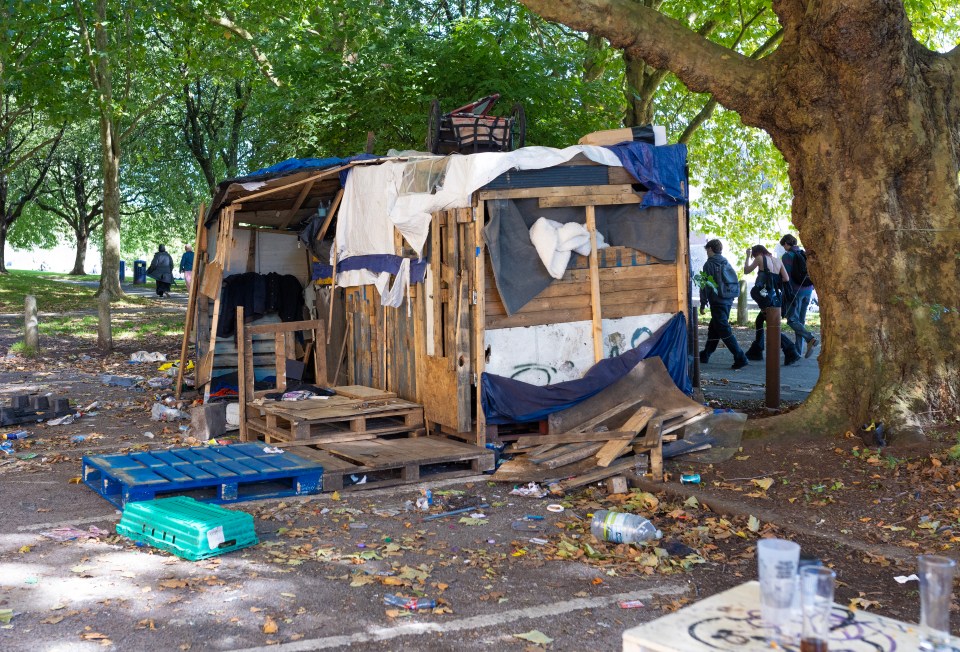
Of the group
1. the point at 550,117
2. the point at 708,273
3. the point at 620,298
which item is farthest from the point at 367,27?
the point at 620,298

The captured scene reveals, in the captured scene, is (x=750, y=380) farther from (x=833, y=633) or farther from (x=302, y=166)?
(x=833, y=633)

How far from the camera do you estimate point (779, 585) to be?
278 centimetres

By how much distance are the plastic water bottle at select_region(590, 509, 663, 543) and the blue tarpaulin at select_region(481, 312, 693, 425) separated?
2552mm

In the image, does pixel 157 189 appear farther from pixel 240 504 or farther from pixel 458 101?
pixel 240 504

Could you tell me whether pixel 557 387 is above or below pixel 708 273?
below

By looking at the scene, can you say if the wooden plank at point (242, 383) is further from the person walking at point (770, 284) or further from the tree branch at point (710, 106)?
the tree branch at point (710, 106)

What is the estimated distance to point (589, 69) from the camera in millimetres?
20516

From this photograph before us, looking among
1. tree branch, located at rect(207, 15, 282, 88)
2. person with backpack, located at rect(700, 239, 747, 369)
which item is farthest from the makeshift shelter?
tree branch, located at rect(207, 15, 282, 88)

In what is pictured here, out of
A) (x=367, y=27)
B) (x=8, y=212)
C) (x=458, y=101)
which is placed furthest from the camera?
(x=8, y=212)

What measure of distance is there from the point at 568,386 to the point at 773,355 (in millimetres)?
2675

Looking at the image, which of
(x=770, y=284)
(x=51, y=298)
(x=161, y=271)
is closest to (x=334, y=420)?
(x=770, y=284)

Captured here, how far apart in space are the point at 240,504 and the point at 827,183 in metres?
5.62

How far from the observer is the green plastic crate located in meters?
5.58

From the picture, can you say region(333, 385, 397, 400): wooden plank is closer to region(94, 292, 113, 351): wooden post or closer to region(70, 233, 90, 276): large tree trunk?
region(94, 292, 113, 351): wooden post
